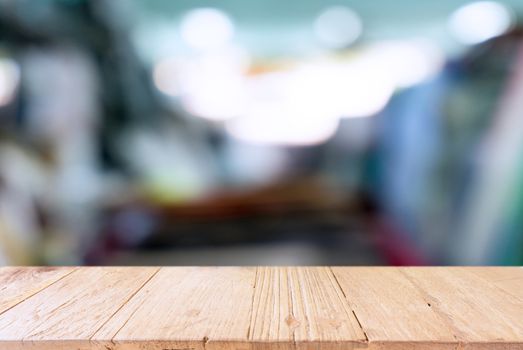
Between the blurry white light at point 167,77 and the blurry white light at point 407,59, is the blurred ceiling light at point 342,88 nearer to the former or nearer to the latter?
the blurry white light at point 407,59

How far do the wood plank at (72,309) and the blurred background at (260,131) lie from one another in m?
0.96

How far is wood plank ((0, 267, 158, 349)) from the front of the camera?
A: 401mm

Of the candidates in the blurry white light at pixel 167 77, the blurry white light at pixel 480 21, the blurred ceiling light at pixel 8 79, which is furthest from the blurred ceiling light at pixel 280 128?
the blurred ceiling light at pixel 8 79

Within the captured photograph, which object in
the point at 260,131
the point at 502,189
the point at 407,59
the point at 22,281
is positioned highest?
the point at 407,59

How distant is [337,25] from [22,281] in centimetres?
128

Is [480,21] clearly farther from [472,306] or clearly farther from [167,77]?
[472,306]

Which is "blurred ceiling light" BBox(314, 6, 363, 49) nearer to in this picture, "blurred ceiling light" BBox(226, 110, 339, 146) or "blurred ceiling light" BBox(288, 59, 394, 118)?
"blurred ceiling light" BBox(288, 59, 394, 118)

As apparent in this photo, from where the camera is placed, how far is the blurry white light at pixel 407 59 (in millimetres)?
1477

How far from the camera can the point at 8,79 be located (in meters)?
1.50

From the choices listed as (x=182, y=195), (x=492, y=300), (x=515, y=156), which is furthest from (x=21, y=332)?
(x=515, y=156)

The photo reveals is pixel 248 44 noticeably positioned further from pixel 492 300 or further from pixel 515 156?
pixel 492 300

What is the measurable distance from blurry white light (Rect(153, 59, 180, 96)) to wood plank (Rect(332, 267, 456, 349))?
110 centimetres

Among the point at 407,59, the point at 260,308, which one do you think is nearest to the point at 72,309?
the point at 260,308

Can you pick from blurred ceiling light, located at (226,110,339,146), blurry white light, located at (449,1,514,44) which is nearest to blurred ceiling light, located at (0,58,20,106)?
blurred ceiling light, located at (226,110,339,146)
